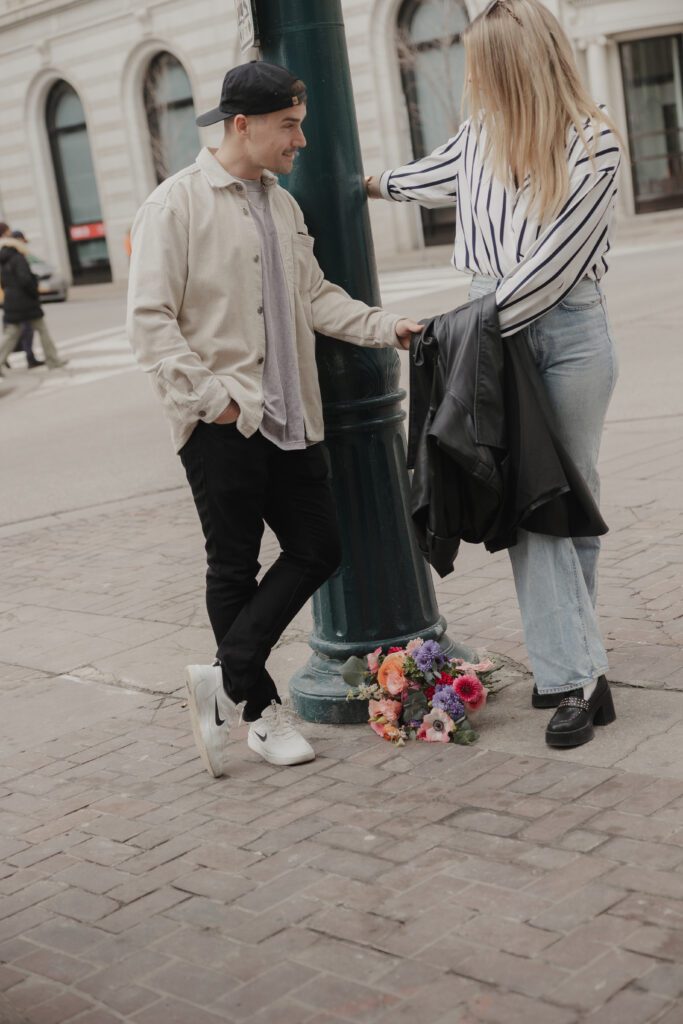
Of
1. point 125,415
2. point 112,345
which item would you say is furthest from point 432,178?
point 112,345

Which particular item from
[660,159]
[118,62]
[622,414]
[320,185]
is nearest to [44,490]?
[622,414]

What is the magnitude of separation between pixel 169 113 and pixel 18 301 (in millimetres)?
17556

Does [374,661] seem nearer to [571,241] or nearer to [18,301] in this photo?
[571,241]

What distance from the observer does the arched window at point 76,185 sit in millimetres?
36469

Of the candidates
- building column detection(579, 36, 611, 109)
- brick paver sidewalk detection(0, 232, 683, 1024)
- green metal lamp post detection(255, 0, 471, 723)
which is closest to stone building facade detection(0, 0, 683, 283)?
building column detection(579, 36, 611, 109)

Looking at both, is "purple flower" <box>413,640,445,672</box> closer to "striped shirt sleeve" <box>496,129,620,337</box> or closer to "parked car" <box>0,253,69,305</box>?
"striped shirt sleeve" <box>496,129,620,337</box>

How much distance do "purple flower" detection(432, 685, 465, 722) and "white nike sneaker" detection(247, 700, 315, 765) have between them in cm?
39

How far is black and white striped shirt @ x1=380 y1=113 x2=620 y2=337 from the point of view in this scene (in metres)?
3.66

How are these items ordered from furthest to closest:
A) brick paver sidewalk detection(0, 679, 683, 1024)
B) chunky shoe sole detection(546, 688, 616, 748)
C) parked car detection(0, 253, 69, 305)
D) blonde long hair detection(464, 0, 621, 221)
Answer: parked car detection(0, 253, 69, 305)
chunky shoe sole detection(546, 688, 616, 748)
blonde long hair detection(464, 0, 621, 221)
brick paver sidewalk detection(0, 679, 683, 1024)

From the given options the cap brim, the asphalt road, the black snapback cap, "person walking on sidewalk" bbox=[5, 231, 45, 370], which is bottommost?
the asphalt road

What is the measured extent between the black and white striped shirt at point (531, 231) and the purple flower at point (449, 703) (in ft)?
3.46

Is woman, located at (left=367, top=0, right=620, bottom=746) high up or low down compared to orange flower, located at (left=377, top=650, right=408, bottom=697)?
up

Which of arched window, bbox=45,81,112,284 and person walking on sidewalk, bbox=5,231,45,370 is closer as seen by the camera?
person walking on sidewalk, bbox=5,231,45,370

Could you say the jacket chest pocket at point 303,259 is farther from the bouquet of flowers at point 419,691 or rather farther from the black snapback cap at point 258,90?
the bouquet of flowers at point 419,691
